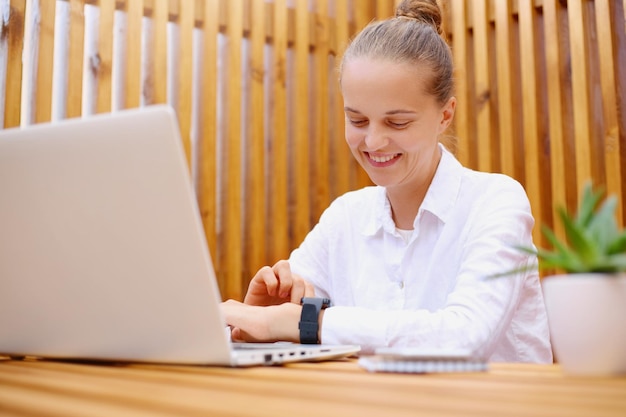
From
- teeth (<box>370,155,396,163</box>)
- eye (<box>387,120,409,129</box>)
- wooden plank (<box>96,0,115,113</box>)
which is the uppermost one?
wooden plank (<box>96,0,115,113</box>)

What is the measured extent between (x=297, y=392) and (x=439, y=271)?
1028 mm

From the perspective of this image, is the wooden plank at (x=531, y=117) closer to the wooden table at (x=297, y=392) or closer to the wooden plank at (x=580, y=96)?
the wooden plank at (x=580, y=96)

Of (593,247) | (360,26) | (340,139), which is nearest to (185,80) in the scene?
(340,139)

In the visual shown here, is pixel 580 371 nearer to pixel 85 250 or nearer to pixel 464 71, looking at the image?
pixel 85 250

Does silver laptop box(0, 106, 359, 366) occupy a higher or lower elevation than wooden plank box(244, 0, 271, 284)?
lower

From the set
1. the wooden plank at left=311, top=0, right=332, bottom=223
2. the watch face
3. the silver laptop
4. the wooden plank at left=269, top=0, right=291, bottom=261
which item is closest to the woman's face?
the watch face

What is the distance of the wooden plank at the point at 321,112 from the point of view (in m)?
3.22

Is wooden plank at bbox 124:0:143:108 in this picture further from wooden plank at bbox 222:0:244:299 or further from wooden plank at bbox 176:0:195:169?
wooden plank at bbox 222:0:244:299

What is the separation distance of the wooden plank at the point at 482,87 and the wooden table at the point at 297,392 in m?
2.20

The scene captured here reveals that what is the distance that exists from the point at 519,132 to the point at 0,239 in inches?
95.7

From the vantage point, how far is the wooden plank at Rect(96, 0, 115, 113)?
2.71 metres

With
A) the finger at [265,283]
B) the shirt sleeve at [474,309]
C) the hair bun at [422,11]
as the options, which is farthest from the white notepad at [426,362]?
the hair bun at [422,11]

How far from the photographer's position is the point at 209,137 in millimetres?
2922

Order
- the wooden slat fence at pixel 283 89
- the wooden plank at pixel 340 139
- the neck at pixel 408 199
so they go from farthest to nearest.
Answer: the wooden plank at pixel 340 139 < the wooden slat fence at pixel 283 89 < the neck at pixel 408 199
